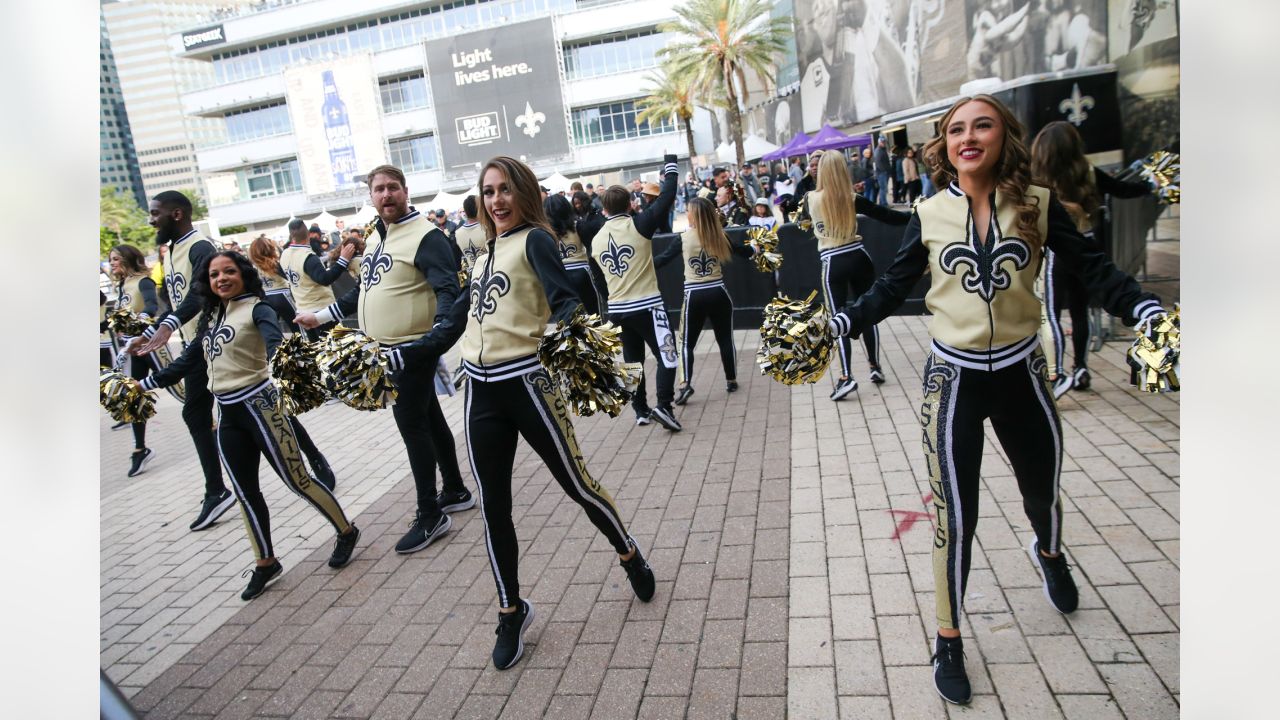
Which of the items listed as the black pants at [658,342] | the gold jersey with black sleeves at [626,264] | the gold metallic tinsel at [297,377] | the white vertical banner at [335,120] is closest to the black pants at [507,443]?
the gold metallic tinsel at [297,377]

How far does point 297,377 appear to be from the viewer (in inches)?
154

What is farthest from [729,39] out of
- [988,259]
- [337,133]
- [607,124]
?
[988,259]

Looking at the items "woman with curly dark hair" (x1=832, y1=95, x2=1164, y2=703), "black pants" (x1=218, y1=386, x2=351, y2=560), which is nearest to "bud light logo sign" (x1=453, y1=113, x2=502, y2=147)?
"black pants" (x1=218, y1=386, x2=351, y2=560)

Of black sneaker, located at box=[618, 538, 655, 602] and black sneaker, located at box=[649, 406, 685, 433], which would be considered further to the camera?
black sneaker, located at box=[649, 406, 685, 433]

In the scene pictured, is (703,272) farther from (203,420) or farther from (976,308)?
(976,308)

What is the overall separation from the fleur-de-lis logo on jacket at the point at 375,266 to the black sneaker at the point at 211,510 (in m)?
2.65

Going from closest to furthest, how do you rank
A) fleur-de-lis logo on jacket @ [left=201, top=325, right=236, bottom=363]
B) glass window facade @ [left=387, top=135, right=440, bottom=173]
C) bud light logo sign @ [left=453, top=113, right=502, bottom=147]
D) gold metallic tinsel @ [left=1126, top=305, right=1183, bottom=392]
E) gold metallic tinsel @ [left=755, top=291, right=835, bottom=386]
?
1. gold metallic tinsel @ [left=1126, top=305, right=1183, bottom=392]
2. gold metallic tinsel @ [left=755, top=291, right=835, bottom=386]
3. fleur-de-lis logo on jacket @ [left=201, top=325, right=236, bottom=363]
4. bud light logo sign @ [left=453, top=113, right=502, bottom=147]
5. glass window facade @ [left=387, top=135, right=440, bottom=173]

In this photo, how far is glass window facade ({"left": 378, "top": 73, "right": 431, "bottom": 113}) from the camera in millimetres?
57906

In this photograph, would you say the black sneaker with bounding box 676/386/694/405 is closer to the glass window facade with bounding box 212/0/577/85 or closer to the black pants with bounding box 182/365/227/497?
the black pants with bounding box 182/365/227/497

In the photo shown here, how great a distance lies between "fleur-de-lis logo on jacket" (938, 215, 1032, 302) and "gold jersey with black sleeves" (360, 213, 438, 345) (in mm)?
2976

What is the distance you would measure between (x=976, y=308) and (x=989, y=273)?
130 mm

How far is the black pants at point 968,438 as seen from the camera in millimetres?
2838

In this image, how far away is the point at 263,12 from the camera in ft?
204

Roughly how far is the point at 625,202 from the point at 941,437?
460cm
